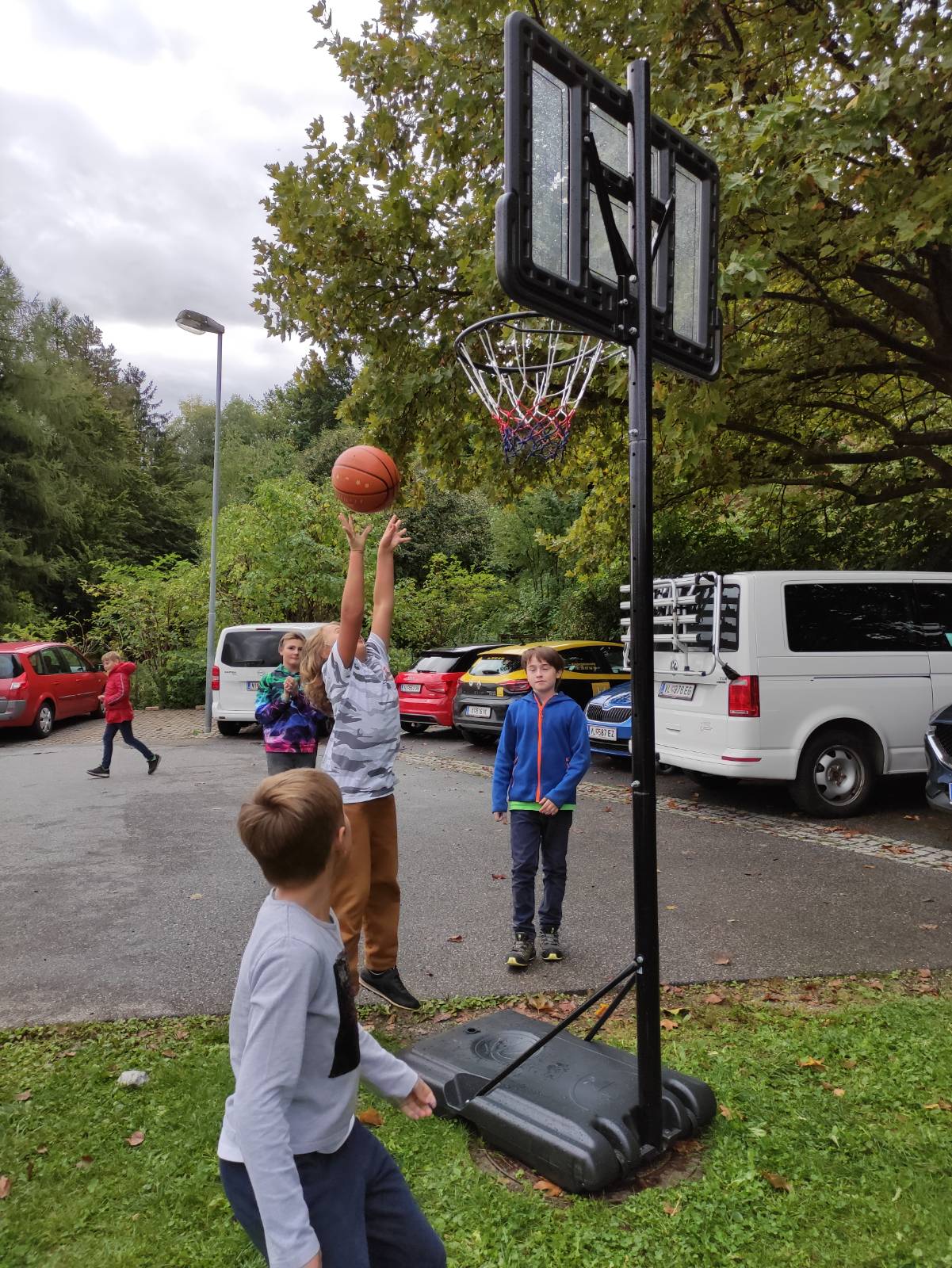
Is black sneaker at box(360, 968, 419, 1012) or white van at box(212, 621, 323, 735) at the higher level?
white van at box(212, 621, 323, 735)

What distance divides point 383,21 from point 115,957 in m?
8.51

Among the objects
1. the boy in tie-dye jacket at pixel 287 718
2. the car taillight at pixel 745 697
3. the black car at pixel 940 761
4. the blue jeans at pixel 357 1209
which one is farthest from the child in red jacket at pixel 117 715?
the blue jeans at pixel 357 1209

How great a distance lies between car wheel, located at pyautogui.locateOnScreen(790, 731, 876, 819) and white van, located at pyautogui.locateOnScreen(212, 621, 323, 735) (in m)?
8.58

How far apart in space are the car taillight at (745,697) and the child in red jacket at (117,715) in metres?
7.35

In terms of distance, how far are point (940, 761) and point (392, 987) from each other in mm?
4883

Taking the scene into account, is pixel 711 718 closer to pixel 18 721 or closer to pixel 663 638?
pixel 663 638

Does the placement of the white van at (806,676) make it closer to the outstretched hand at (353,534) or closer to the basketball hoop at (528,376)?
the basketball hoop at (528,376)

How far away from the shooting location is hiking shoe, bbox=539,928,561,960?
5031 millimetres

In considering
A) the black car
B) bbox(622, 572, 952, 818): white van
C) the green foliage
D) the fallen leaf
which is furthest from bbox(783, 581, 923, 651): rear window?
the green foliage

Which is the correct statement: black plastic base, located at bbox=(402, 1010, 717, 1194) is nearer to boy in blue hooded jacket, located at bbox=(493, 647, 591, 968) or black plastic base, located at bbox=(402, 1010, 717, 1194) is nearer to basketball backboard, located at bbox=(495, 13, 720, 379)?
boy in blue hooded jacket, located at bbox=(493, 647, 591, 968)

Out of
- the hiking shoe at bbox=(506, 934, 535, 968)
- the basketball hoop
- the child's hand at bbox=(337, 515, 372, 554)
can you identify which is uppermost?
the basketball hoop

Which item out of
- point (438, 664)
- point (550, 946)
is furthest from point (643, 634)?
point (438, 664)

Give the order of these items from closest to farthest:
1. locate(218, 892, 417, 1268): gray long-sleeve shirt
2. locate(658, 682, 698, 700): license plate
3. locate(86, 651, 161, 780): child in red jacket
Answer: locate(218, 892, 417, 1268): gray long-sleeve shirt < locate(658, 682, 698, 700): license plate < locate(86, 651, 161, 780): child in red jacket

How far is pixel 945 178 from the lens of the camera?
6.77 m
